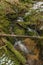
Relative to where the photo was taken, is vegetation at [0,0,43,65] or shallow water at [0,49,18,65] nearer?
shallow water at [0,49,18,65]

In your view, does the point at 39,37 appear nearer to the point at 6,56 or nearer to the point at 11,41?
the point at 11,41

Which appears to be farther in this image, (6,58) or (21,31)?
(21,31)

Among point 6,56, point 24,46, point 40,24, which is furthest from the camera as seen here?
point 40,24

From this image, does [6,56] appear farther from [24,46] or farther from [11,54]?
[24,46]

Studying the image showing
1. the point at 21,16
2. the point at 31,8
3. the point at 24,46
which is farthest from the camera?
the point at 31,8

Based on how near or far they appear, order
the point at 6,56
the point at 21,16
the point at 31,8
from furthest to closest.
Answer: the point at 31,8, the point at 21,16, the point at 6,56

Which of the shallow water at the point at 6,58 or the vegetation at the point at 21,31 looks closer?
the shallow water at the point at 6,58

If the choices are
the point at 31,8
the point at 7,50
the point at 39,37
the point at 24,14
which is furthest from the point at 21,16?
the point at 7,50

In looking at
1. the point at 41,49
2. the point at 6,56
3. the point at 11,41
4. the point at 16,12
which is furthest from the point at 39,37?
the point at 16,12

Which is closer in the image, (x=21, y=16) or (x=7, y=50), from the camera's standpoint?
(x=7, y=50)
